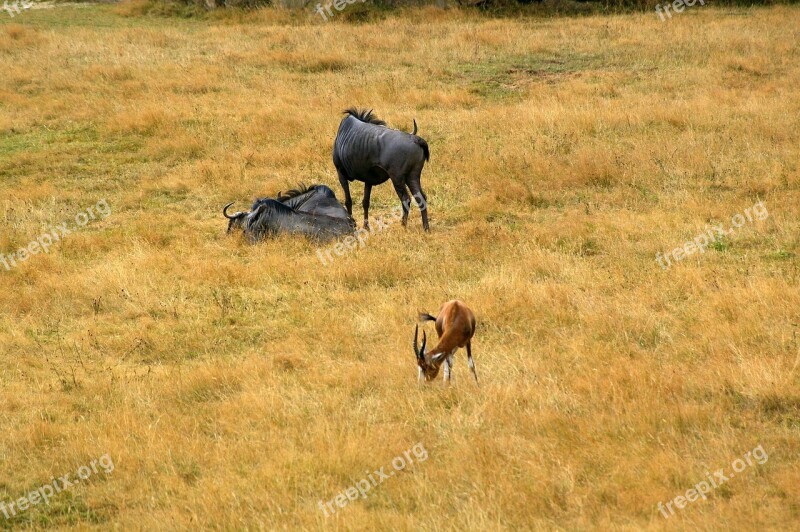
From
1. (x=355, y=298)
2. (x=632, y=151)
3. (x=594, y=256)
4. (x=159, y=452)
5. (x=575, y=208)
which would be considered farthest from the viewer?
(x=632, y=151)

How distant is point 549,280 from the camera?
32.2 feet

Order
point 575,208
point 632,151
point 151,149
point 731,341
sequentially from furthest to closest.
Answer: point 151,149 → point 632,151 → point 575,208 → point 731,341

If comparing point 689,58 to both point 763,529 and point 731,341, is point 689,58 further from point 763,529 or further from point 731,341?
point 763,529

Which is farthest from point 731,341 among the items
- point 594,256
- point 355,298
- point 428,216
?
point 428,216

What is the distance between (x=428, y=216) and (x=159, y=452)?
22.6 ft

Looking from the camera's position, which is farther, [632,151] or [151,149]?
[151,149]
